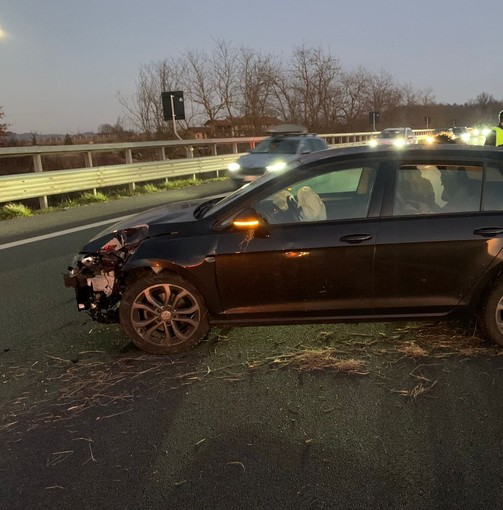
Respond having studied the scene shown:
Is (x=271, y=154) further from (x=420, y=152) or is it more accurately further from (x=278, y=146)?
(x=420, y=152)

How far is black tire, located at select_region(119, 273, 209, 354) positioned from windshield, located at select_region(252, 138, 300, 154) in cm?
1076

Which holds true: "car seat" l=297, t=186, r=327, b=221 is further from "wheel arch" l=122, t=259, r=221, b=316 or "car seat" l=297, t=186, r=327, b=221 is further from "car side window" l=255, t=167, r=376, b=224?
"wheel arch" l=122, t=259, r=221, b=316

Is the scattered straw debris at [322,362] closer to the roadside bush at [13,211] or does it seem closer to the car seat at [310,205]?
the car seat at [310,205]

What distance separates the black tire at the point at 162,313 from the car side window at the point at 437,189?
5.73 feet

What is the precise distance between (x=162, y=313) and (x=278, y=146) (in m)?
11.3

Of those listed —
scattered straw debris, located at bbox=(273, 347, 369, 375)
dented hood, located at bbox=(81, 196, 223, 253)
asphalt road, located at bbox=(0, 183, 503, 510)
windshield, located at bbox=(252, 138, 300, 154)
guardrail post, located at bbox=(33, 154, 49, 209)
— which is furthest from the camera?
windshield, located at bbox=(252, 138, 300, 154)

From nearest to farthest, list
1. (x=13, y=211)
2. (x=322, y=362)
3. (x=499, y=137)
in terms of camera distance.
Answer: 1. (x=322, y=362)
2. (x=499, y=137)
3. (x=13, y=211)

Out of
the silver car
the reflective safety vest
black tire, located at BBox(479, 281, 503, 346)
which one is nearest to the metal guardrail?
the silver car

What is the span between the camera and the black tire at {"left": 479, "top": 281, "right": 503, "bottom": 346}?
12.0 ft

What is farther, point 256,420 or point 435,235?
point 435,235

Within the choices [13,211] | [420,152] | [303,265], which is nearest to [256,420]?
[303,265]

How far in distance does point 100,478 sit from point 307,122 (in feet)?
176

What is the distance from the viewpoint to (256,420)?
2.91 meters

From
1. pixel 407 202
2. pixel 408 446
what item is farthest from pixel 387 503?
pixel 407 202
